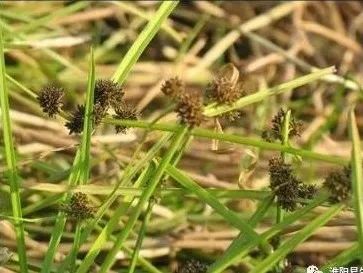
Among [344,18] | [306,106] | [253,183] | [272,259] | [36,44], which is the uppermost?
[344,18]

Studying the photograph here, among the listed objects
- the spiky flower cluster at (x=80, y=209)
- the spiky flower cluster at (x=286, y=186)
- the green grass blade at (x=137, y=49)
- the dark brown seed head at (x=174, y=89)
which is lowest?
the spiky flower cluster at (x=80, y=209)

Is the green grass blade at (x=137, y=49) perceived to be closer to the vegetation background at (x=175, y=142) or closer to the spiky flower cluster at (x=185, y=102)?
the vegetation background at (x=175, y=142)

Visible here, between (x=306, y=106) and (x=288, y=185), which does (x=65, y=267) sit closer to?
(x=288, y=185)

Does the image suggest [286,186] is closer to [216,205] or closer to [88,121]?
[216,205]

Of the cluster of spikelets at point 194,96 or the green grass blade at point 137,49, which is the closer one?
the cluster of spikelets at point 194,96

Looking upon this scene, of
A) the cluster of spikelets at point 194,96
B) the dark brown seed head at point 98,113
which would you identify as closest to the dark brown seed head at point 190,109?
the cluster of spikelets at point 194,96

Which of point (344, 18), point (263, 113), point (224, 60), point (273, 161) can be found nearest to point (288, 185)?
point (273, 161)

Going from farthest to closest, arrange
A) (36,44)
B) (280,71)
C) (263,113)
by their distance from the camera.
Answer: (280,71)
(263,113)
(36,44)

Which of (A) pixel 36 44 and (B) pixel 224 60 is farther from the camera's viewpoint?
(B) pixel 224 60
